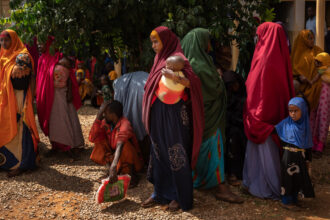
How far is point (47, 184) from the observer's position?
500 centimetres

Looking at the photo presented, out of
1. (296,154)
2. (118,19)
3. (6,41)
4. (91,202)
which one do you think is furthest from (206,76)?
(6,41)

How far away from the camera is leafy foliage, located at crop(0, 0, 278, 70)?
498 centimetres

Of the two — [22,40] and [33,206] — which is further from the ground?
[22,40]

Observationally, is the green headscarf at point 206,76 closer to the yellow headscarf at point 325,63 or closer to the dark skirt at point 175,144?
the dark skirt at point 175,144

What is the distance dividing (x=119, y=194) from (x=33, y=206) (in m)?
1.01

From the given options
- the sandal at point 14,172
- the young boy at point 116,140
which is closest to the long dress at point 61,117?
the sandal at point 14,172

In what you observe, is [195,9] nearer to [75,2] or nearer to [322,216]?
[75,2]

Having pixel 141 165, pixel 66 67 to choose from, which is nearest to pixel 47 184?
pixel 141 165

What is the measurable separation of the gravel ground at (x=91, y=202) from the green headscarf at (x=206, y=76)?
2.68ft

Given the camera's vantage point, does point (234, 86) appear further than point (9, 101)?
No

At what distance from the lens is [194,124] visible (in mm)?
3885

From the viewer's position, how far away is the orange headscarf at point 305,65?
6082 mm

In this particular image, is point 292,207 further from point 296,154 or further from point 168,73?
point 168,73

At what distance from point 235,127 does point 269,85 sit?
87cm
